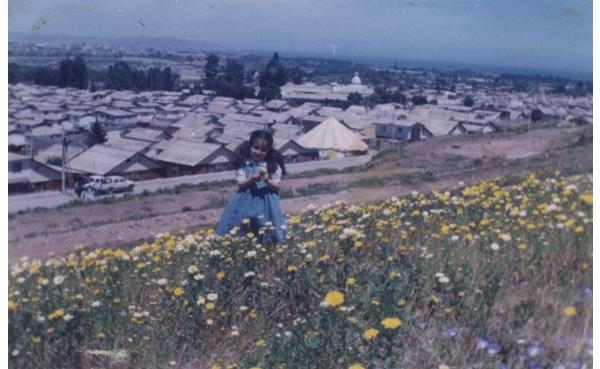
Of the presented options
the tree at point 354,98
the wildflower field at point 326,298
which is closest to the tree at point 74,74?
the wildflower field at point 326,298

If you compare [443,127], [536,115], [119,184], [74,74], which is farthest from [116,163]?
[536,115]

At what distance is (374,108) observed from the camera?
4.71 meters

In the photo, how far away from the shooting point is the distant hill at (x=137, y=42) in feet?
12.1

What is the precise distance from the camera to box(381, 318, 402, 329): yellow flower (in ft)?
11.2

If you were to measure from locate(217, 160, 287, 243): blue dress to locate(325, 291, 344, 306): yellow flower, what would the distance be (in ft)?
2.37

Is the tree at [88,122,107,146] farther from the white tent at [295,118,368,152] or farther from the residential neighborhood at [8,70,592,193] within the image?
the white tent at [295,118,368,152]

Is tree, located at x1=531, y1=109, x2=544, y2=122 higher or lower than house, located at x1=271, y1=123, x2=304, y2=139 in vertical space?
higher

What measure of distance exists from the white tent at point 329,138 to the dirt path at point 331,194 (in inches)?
9.0

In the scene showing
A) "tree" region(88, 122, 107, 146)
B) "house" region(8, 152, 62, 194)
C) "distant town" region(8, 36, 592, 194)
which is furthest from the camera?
"tree" region(88, 122, 107, 146)

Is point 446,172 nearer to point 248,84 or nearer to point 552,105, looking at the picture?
point 552,105

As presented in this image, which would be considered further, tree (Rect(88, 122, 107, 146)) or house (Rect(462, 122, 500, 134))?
house (Rect(462, 122, 500, 134))

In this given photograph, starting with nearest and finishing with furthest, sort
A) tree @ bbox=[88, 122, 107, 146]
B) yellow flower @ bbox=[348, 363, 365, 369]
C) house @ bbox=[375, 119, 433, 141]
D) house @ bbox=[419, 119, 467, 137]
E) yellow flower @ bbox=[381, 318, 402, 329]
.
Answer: yellow flower @ bbox=[348, 363, 365, 369]
yellow flower @ bbox=[381, 318, 402, 329]
tree @ bbox=[88, 122, 107, 146]
house @ bbox=[375, 119, 433, 141]
house @ bbox=[419, 119, 467, 137]

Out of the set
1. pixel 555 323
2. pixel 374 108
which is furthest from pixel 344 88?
pixel 555 323

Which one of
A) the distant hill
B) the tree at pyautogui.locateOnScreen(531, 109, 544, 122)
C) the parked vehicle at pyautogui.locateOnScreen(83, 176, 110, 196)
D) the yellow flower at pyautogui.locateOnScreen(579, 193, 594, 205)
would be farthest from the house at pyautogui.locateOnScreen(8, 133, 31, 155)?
the tree at pyautogui.locateOnScreen(531, 109, 544, 122)
